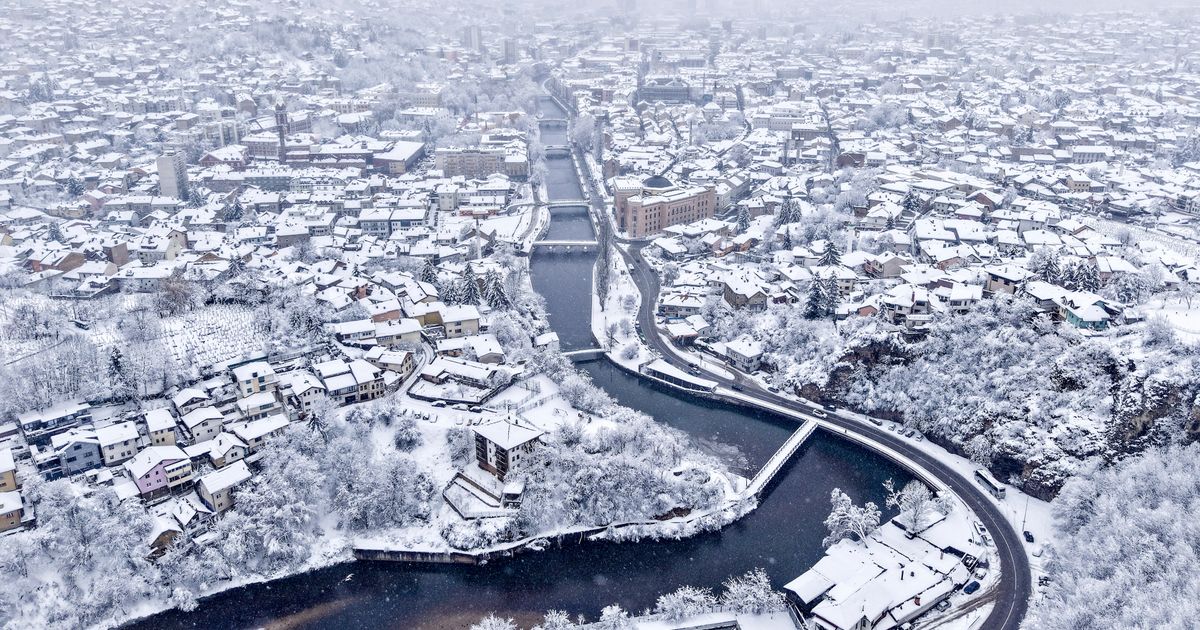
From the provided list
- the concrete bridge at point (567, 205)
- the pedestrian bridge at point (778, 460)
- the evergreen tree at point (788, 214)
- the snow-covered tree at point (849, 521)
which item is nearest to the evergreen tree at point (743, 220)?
the evergreen tree at point (788, 214)

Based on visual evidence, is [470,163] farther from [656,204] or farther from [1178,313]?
[1178,313]

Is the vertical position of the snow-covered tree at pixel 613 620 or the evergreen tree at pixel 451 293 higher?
the evergreen tree at pixel 451 293

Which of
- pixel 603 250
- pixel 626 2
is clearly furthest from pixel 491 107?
pixel 626 2

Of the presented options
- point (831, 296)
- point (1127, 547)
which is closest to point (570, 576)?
point (1127, 547)

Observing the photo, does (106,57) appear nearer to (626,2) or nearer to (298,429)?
(298,429)

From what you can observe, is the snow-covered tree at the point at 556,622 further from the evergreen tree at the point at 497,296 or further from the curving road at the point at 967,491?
the evergreen tree at the point at 497,296
